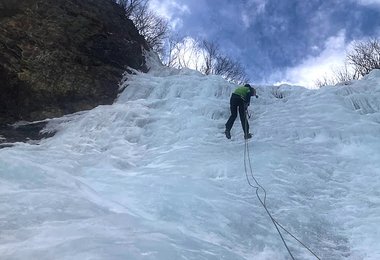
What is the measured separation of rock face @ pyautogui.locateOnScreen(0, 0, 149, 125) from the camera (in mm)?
10180

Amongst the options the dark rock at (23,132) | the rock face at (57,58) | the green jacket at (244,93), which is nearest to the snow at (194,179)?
the dark rock at (23,132)

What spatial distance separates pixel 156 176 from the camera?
6.92 metres

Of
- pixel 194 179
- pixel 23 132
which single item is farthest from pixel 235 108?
pixel 23 132

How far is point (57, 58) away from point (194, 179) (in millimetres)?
6124

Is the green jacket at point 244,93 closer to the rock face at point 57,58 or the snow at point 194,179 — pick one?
the snow at point 194,179

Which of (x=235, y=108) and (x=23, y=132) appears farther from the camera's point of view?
(x=23, y=132)

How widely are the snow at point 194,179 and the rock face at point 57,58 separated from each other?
621 mm

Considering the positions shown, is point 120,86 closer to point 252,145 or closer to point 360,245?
point 252,145

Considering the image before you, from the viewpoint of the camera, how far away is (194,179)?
6.72 metres

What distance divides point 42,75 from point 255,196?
21.5ft

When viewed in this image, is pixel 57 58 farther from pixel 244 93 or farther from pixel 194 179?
pixel 194 179

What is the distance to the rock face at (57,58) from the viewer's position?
10180mm

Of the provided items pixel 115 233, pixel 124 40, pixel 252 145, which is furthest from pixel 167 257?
pixel 124 40

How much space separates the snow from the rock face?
2.04 ft
